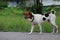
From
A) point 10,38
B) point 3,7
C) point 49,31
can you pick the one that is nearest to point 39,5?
point 3,7

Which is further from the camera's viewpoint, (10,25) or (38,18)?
(10,25)

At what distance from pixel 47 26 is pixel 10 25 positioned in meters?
2.29

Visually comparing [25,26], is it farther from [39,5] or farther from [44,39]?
[39,5]

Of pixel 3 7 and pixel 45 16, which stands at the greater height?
pixel 45 16

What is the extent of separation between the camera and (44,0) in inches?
1534

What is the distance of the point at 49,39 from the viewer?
11227 mm

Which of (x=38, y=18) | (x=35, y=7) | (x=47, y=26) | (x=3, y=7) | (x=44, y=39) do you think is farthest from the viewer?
(x=3, y=7)

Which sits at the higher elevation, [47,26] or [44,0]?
[47,26]

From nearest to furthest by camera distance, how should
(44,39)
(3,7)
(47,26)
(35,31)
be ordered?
(44,39) → (35,31) → (47,26) → (3,7)

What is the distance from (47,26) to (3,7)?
15.0 meters

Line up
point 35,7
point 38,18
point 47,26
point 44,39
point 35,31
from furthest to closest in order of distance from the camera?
point 35,7 → point 47,26 → point 35,31 → point 38,18 → point 44,39

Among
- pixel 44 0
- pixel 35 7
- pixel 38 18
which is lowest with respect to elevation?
pixel 44 0

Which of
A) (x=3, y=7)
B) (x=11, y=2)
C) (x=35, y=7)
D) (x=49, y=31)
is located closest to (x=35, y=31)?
(x=49, y=31)

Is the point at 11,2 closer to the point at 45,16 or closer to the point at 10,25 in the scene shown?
the point at 10,25
